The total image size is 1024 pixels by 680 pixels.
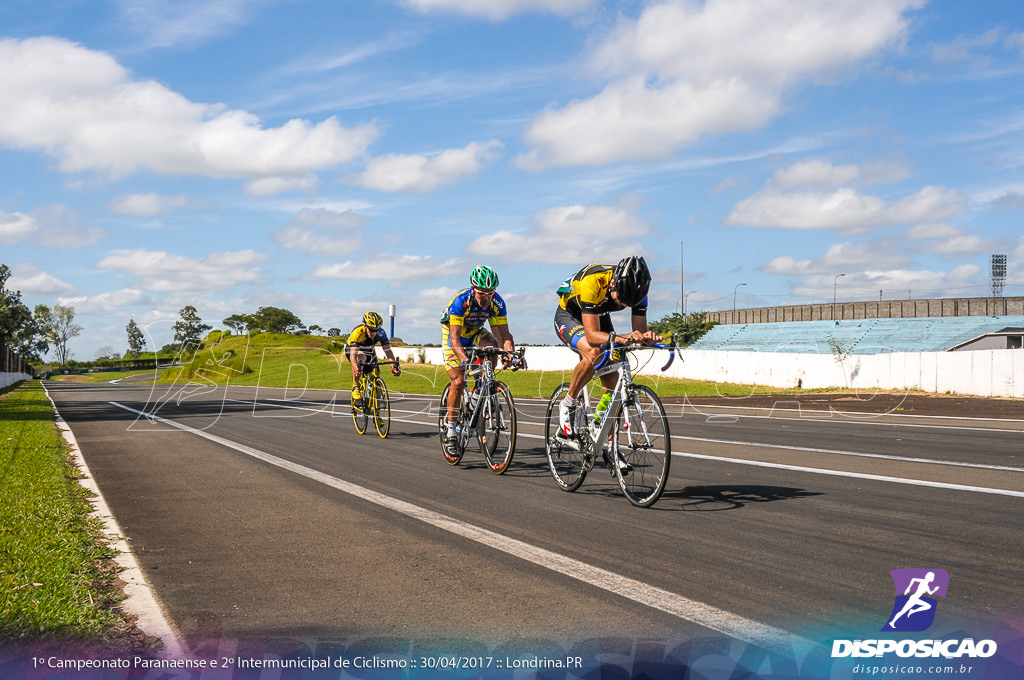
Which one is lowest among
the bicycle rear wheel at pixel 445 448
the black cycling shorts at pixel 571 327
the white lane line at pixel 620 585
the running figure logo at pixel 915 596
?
the white lane line at pixel 620 585

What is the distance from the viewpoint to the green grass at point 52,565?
3.74 m

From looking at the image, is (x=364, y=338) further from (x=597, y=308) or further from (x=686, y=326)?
(x=686, y=326)

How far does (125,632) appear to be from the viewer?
376 cm

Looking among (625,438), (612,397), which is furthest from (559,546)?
(612,397)

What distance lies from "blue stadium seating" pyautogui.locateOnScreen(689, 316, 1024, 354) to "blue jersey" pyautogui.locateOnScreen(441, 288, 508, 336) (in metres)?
43.3

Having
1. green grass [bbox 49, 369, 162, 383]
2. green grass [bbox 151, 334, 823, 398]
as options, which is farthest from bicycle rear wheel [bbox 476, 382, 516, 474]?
green grass [bbox 49, 369, 162, 383]

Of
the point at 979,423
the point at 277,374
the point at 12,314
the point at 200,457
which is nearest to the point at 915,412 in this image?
the point at 979,423

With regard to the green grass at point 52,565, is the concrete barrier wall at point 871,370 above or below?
above

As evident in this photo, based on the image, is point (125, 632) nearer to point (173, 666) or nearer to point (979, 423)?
point (173, 666)

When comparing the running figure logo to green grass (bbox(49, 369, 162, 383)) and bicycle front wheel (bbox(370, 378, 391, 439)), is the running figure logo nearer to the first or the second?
bicycle front wheel (bbox(370, 378, 391, 439))

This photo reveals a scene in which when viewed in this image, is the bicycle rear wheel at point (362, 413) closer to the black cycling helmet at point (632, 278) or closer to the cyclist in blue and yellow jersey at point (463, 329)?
the cyclist in blue and yellow jersey at point (463, 329)

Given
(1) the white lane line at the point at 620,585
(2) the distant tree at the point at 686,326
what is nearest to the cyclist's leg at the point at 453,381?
(1) the white lane line at the point at 620,585

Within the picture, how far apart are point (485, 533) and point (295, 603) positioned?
1.89m

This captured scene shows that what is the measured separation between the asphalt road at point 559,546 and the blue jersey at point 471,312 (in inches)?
68.7
